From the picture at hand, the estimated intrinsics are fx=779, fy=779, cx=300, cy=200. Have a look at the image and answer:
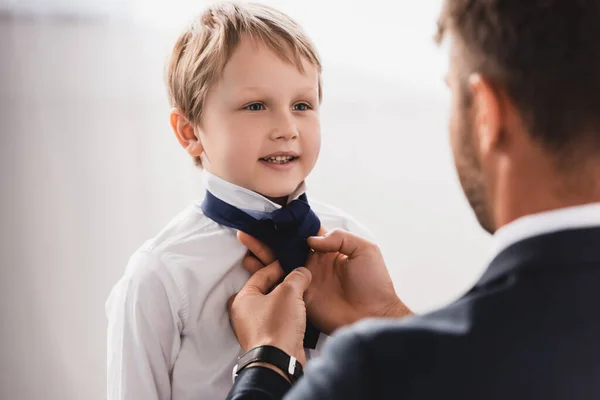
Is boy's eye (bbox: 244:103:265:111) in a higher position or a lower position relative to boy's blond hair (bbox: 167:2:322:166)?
lower

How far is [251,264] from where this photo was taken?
1.33 m

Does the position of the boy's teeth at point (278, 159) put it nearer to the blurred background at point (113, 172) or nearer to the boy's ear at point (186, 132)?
the boy's ear at point (186, 132)

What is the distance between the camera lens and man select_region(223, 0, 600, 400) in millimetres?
720

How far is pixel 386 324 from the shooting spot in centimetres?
75

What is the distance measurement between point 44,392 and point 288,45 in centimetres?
119

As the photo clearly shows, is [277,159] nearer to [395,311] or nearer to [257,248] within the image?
[257,248]

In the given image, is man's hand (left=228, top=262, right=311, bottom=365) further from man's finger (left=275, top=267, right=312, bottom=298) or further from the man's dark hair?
the man's dark hair

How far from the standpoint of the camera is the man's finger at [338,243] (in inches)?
51.7

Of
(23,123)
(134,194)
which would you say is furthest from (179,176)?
(23,123)

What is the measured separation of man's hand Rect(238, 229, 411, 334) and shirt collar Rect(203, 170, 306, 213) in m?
0.06

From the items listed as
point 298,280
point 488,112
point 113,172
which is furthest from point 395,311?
point 113,172

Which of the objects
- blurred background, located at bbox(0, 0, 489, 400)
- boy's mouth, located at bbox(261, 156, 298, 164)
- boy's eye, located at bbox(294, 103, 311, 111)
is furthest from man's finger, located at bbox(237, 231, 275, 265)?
blurred background, located at bbox(0, 0, 489, 400)

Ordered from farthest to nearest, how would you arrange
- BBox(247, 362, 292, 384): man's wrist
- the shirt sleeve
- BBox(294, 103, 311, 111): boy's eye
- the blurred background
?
the blurred background < BBox(294, 103, 311, 111): boy's eye < the shirt sleeve < BBox(247, 362, 292, 384): man's wrist

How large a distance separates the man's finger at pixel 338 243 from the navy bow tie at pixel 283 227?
28 mm
